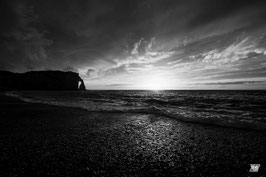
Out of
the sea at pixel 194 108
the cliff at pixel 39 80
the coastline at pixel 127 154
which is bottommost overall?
the sea at pixel 194 108

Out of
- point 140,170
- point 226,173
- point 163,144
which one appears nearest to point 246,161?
point 226,173

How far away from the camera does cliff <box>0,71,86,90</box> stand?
94062mm

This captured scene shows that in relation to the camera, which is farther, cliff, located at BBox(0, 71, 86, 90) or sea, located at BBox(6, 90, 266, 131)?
cliff, located at BBox(0, 71, 86, 90)

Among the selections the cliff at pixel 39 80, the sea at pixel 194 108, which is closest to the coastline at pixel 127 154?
the sea at pixel 194 108

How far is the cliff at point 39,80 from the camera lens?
309 feet

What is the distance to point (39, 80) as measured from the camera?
104m

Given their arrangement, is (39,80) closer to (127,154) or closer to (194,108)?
(194,108)

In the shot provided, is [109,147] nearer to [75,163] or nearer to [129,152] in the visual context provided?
[129,152]

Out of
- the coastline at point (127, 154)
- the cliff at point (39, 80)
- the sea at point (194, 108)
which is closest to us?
the coastline at point (127, 154)

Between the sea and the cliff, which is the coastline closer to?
the sea

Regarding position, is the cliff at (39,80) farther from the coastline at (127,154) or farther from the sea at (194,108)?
the coastline at (127,154)

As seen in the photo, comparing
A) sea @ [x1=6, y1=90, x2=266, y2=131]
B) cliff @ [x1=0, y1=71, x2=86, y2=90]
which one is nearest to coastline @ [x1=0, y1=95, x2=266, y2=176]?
sea @ [x1=6, y1=90, x2=266, y2=131]

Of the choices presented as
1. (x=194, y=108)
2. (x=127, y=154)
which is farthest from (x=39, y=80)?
(x=127, y=154)

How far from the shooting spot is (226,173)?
303 centimetres
